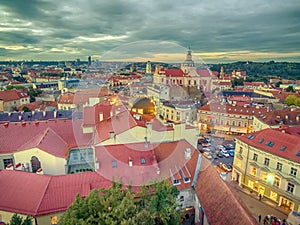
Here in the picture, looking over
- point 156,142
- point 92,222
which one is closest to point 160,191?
point 92,222

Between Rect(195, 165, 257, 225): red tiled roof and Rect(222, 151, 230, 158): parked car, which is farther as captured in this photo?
Rect(222, 151, 230, 158): parked car

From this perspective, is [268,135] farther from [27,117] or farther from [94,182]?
[27,117]

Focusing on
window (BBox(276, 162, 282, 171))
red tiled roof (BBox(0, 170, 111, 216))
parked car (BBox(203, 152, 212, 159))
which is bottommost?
parked car (BBox(203, 152, 212, 159))

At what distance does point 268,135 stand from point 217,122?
22.4 metres

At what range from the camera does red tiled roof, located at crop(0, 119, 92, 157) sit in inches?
794

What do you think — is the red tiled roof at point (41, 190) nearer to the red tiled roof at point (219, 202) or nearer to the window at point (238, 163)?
the red tiled roof at point (219, 202)

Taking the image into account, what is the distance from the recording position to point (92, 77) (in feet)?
279

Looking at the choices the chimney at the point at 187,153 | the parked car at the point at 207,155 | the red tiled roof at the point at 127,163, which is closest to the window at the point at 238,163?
the parked car at the point at 207,155

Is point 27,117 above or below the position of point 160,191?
below

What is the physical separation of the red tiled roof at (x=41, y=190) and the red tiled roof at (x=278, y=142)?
657 inches

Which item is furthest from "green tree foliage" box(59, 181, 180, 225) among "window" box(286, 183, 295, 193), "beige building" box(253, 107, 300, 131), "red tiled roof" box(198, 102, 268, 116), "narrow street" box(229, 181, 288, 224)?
"red tiled roof" box(198, 102, 268, 116)

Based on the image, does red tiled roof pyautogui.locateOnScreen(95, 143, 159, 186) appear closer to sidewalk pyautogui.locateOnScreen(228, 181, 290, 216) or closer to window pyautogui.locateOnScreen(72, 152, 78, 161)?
window pyautogui.locateOnScreen(72, 152, 78, 161)

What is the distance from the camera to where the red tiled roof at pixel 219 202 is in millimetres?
11727

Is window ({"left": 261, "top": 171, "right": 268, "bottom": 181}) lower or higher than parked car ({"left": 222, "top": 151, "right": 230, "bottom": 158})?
higher
